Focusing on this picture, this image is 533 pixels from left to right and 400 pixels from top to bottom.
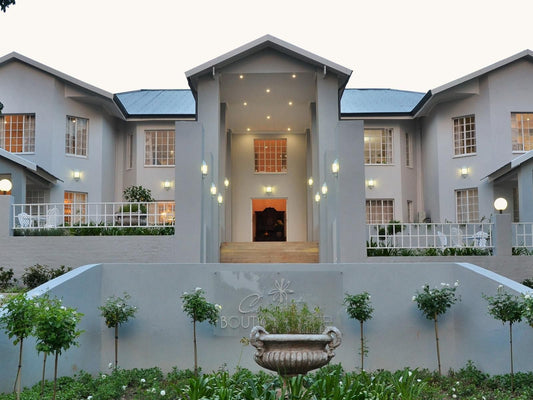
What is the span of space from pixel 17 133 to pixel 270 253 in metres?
10.5

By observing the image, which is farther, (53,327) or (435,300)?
(435,300)

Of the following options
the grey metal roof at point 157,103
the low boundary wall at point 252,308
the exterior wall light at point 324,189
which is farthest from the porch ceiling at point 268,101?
the low boundary wall at point 252,308

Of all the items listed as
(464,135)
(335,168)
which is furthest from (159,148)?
(464,135)

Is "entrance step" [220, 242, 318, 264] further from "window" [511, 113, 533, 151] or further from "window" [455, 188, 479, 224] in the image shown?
"window" [511, 113, 533, 151]

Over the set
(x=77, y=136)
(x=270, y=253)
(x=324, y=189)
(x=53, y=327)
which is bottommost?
(x=53, y=327)

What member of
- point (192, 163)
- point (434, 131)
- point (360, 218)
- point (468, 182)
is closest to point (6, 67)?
point (192, 163)

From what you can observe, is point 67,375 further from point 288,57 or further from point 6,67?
point 6,67

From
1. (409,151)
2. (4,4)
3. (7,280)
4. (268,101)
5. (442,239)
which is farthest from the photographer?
(409,151)

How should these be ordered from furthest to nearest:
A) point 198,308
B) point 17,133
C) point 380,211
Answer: point 380,211, point 17,133, point 198,308

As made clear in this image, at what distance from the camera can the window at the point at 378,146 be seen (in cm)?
2225

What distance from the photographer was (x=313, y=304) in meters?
10.6

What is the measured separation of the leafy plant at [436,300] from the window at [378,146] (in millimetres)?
12385

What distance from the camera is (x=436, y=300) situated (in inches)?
392

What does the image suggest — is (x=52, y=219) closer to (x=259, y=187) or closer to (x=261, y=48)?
(x=261, y=48)
